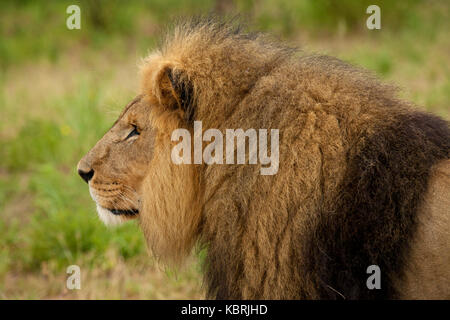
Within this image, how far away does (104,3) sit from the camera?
1423 centimetres

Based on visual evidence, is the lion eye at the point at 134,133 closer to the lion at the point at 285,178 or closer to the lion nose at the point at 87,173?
the lion at the point at 285,178

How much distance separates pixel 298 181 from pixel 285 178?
55mm

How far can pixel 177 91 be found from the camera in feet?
8.82

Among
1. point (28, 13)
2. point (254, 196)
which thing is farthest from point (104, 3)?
point (254, 196)

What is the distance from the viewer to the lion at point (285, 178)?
7.66ft

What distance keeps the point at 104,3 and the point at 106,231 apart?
10347 mm

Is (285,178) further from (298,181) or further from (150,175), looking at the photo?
(150,175)

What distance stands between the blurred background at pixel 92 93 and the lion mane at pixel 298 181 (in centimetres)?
46

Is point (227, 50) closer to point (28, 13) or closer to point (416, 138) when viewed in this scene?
point (416, 138)
